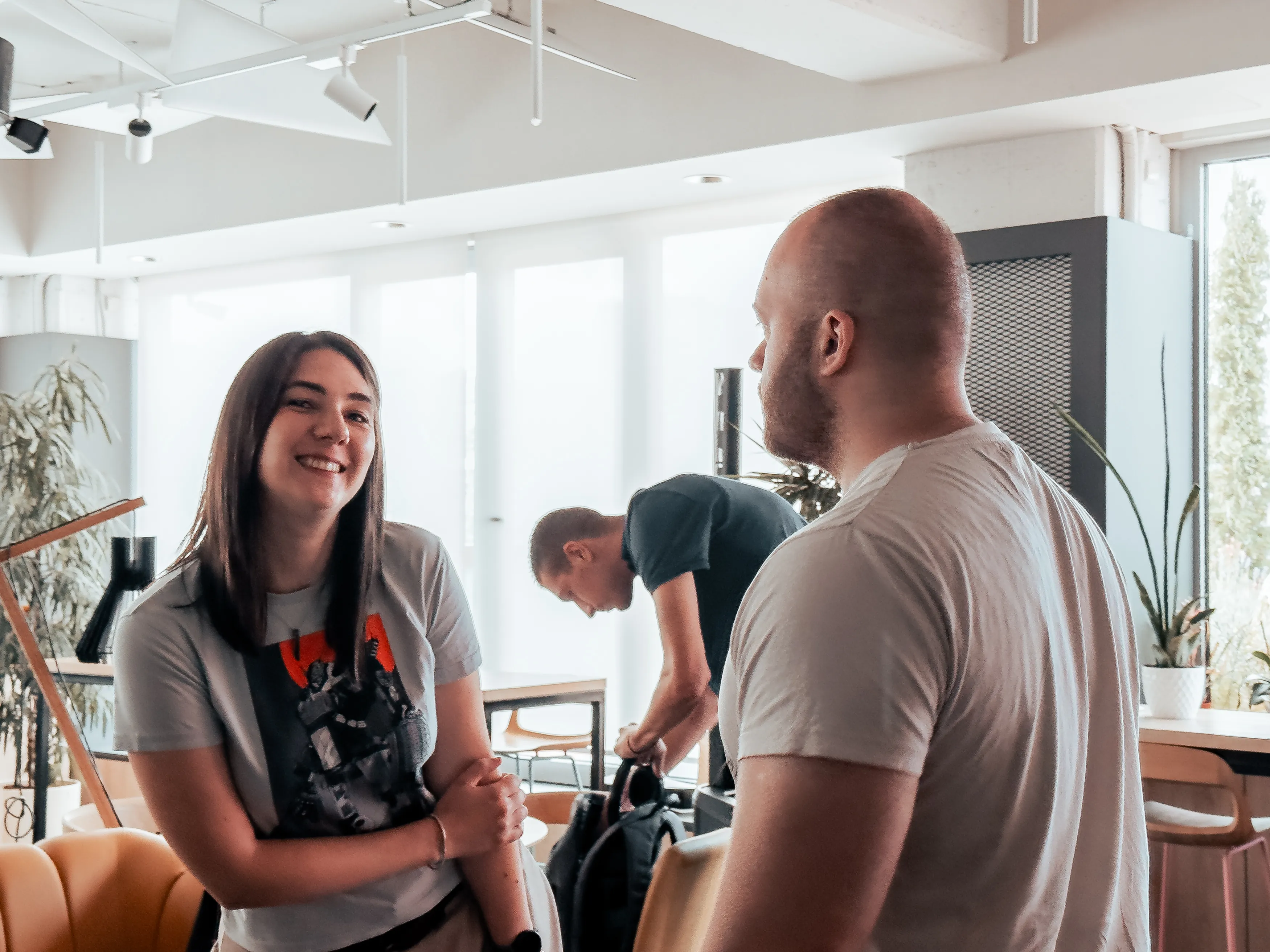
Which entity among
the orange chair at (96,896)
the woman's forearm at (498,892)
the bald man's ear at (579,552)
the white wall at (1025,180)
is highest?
the white wall at (1025,180)

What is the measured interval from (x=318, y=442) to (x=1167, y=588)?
10.0ft

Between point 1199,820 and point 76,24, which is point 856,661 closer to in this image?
point 1199,820

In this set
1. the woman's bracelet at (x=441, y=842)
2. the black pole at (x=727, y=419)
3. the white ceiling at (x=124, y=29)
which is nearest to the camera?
the woman's bracelet at (x=441, y=842)

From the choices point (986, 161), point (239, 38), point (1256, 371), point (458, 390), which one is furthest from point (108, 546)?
point (1256, 371)

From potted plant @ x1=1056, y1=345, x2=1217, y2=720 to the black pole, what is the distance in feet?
3.72

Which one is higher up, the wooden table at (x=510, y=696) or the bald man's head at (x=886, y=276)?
the bald man's head at (x=886, y=276)

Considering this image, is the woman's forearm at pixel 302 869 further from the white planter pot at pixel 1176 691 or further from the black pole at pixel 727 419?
the black pole at pixel 727 419

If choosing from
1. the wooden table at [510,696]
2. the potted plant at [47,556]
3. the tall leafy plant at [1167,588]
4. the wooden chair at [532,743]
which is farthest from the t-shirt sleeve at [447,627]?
the potted plant at [47,556]

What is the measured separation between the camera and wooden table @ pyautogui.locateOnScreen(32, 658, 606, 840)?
3980 mm

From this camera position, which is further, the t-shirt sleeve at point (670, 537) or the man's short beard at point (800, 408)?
the t-shirt sleeve at point (670, 537)

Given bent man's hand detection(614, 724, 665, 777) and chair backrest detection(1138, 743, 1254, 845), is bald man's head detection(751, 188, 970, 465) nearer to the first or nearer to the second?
bent man's hand detection(614, 724, 665, 777)

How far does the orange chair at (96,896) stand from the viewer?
2203 mm

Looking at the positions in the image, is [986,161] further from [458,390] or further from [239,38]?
[458,390]

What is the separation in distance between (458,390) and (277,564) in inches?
196
